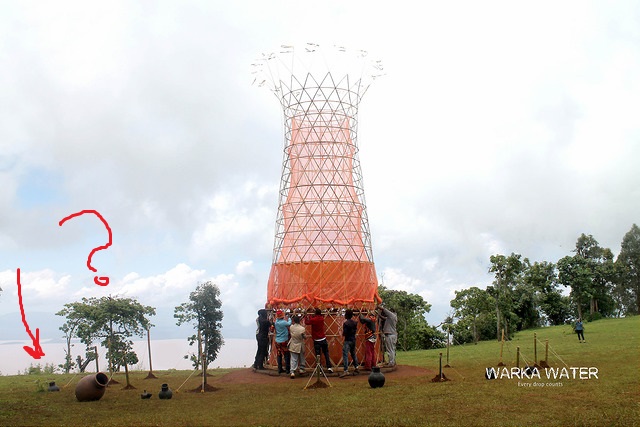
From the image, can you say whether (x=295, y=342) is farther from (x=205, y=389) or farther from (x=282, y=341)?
(x=205, y=389)

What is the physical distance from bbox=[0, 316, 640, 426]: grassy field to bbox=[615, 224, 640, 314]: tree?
40.1 metres

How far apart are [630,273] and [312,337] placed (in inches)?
1854

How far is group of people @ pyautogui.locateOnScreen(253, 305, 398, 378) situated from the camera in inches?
675

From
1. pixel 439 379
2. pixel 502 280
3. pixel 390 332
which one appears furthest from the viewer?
pixel 502 280

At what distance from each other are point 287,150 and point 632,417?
1498 centimetres

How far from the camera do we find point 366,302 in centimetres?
1969

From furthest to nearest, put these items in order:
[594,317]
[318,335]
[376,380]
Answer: [594,317], [318,335], [376,380]

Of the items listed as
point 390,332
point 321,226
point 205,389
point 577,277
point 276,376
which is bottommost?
point 276,376

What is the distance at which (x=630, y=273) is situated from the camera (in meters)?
53.9

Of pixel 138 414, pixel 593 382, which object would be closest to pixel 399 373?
pixel 593 382

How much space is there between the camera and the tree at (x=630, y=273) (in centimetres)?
5291

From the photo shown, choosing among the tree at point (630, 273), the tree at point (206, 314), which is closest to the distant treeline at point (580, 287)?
the tree at point (630, 273)

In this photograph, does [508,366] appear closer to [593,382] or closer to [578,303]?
Answer: [593,382]

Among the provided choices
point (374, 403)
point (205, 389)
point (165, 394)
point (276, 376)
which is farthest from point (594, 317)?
point (165, 394)
